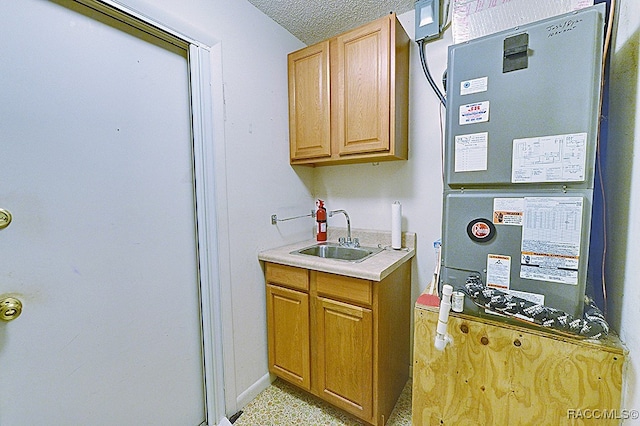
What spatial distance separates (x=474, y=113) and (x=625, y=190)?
0.53 meters

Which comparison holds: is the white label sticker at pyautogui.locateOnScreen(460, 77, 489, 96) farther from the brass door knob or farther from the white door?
the brass door knob

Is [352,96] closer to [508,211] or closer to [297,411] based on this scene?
[508,211]

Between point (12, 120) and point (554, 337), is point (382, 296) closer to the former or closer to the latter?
point (554, 337)

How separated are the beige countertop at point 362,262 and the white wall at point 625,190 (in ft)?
2.61

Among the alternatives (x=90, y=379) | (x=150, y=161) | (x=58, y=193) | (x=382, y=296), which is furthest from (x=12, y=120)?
(x=382, y=296)

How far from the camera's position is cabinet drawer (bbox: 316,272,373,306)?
1.33 meters

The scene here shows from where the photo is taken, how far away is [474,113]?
37.2 inches

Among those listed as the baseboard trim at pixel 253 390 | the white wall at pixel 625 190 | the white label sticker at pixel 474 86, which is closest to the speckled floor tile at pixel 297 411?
the baseboard trim at pixel 253 390

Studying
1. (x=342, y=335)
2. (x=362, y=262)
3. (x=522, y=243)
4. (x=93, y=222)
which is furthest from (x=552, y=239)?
(x=93, y=222)

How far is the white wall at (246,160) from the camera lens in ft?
4.71

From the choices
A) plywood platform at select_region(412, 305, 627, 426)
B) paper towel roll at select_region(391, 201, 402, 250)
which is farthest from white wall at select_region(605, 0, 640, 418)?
paper towel roll at select_region(391, 201, 402, 250)

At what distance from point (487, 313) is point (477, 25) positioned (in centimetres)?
114

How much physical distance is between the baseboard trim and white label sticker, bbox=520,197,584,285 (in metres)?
1.61

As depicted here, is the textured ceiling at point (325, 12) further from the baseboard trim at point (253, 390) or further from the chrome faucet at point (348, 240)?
the baseboard trim at point (253, 390)
